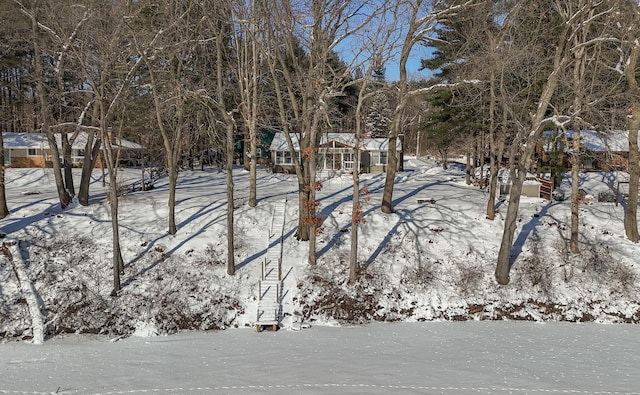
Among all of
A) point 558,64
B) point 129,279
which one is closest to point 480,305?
point 558,64

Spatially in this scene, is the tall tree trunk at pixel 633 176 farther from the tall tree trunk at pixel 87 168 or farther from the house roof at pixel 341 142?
the house roof at pixel 341 142

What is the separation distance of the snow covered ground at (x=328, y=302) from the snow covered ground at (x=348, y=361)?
53mm

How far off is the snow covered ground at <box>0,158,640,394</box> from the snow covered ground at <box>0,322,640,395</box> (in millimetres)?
53

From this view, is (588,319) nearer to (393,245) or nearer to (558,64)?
(393,245)

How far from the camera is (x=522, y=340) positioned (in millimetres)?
12430

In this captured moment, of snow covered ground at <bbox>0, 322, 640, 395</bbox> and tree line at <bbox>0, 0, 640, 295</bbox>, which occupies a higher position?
tree line at <bbox>0, 0, 640, 295</bbox>

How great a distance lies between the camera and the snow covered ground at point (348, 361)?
957 cm

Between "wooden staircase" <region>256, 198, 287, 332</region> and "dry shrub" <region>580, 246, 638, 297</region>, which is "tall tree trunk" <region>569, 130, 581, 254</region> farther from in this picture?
"wooden staircase" <region>256, 198, 287, 332</region>

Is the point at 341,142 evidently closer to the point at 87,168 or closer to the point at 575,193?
the point at 87,168

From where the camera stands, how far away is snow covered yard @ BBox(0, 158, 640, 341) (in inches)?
561

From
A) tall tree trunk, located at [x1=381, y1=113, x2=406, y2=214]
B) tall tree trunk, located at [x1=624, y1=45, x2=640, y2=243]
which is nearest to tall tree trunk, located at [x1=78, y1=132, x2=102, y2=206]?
tall tree trunk, located at [x1=381, y1=113, x2=406, y2=214]

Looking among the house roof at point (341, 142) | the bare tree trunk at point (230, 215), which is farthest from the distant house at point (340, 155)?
the bare tree trunk at point (230, 215)

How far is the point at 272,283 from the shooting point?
51.1 ft

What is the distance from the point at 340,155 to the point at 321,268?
2399cm
